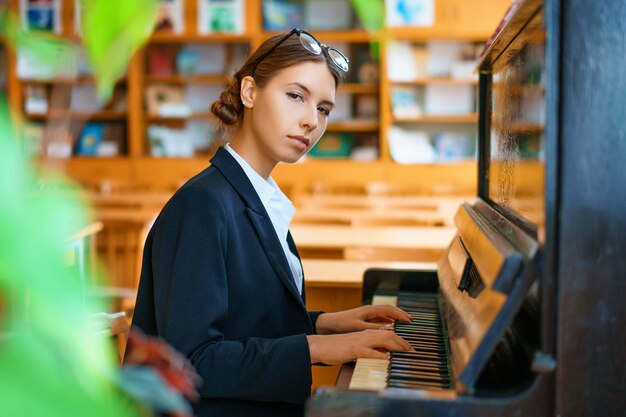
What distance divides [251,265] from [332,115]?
687 centimetres

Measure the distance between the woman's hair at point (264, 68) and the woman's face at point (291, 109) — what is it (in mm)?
13

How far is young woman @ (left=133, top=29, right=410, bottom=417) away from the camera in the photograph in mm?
1344

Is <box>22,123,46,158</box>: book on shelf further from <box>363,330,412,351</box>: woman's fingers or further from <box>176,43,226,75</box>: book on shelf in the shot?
<box>176,43,226,75</box>: book on shelf

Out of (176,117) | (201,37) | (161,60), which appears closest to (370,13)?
(201,37)

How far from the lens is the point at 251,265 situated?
1.49 metres

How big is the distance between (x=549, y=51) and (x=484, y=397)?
0.45 metres

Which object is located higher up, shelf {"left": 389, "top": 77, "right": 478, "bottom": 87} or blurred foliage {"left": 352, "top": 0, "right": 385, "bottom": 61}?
shelf {"left": 389, "top": 77, "right": 478, "bottom": 87}

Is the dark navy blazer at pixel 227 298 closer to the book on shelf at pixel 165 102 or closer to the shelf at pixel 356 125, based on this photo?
the shelf at pixel 356 125

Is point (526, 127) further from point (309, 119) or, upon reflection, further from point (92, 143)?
point (92, 143)

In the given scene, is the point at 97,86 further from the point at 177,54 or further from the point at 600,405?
the point at 177,54

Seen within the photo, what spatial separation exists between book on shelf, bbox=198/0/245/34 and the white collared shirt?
675 centimetres

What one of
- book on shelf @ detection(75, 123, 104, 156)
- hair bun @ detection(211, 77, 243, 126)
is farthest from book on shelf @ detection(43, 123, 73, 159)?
book on shelf @ detection(75, 123, 104, 156)

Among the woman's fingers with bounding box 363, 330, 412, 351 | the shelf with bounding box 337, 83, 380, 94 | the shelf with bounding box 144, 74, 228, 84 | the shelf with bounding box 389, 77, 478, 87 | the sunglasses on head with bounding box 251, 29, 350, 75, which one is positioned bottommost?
the woman's fingers with bounding box 363, 330, 412, 351

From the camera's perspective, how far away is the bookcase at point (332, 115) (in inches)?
314
